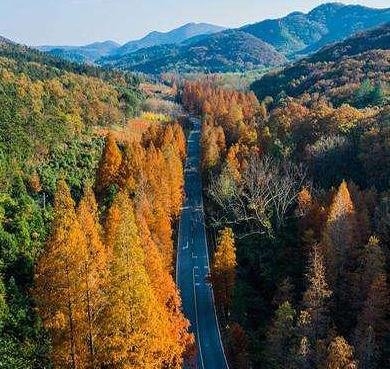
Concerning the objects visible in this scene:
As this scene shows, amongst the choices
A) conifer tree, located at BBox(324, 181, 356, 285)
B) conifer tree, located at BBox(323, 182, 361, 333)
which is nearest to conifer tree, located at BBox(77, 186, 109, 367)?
conifer tree, located at BBox(323, 182, 361, 333)

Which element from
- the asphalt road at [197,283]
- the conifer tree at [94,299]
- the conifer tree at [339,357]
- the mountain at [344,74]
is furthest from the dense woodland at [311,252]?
the mountain at [344,74]

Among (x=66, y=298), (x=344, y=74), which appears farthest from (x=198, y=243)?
(x=344, y=74)

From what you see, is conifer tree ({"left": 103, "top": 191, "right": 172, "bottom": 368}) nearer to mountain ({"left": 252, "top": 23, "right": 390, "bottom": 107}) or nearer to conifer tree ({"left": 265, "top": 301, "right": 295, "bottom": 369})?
conifer tree ({"left": 265, "top": 301, "right": 295, "bottom": 369})

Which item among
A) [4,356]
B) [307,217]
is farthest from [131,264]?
[307,217]

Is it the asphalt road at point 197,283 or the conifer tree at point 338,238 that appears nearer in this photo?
the conifer tree at point 338,238

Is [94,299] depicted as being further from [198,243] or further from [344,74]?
[344,74]

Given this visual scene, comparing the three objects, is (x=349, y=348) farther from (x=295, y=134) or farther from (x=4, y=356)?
(x=295, y=134)

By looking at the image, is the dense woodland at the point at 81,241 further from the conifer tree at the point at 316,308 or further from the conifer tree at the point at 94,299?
the conifer tree at the point at 316,308
